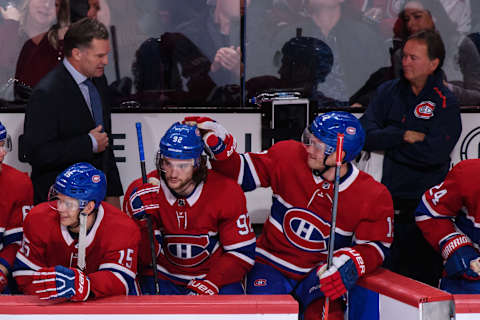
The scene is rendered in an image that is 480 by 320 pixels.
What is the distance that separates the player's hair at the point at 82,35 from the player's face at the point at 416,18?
6.61 feet

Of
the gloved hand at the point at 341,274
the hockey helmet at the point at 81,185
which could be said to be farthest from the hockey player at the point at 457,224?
the hockey helmet at the point at 81,185

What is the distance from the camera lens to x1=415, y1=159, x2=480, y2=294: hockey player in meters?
3.02

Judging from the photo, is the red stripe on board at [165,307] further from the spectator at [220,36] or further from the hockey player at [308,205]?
the spectator at [220,36]

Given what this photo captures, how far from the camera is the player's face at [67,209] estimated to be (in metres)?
2.78

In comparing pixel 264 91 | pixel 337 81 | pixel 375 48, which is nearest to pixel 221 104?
pixel 264 91

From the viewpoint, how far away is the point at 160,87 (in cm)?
466

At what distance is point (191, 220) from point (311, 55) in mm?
1966

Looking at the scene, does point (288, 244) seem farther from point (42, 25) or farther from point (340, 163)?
point (42, 25)

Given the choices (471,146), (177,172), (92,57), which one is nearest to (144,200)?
(177,172)

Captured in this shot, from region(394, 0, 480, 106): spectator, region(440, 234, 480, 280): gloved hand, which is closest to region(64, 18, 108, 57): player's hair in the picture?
region(440, 234, 480, 280): gloved hand

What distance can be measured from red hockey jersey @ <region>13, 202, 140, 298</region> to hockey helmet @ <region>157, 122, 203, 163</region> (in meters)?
0.30

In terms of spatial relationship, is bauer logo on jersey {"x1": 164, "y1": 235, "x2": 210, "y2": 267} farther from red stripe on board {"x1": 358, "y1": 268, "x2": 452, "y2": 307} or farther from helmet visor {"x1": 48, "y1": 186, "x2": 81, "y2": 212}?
red stripe on board {"x1": 358, "y1": 268, "x2": 452, "y2": 307}

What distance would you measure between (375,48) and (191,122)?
211cm

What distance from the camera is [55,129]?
345 centimetres
